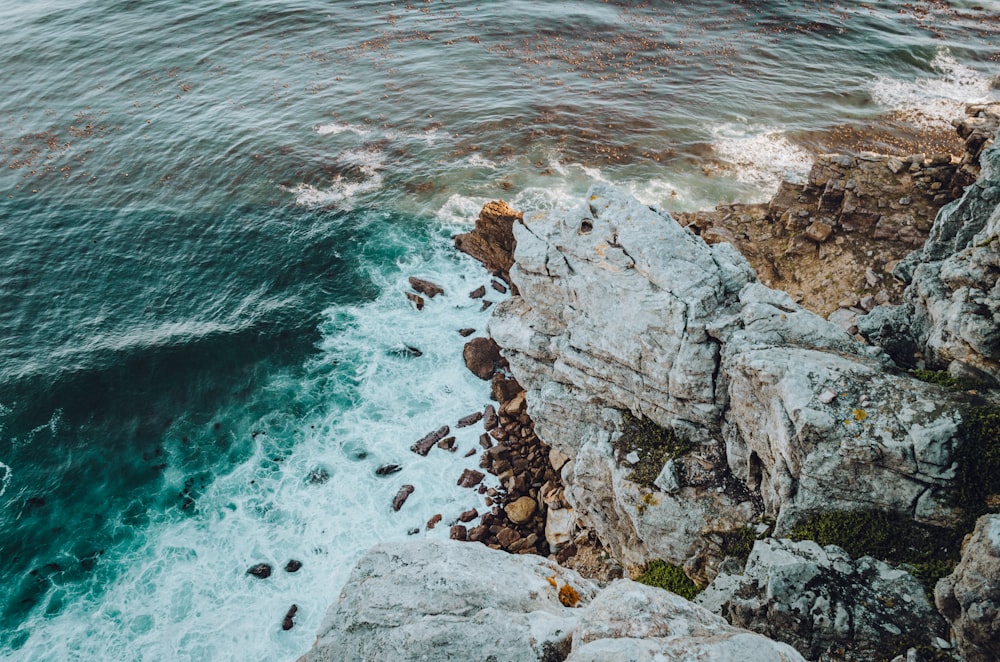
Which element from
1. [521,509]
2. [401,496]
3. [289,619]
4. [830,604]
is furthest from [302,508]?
[830,604]

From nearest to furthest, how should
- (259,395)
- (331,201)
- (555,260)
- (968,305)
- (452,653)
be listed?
(452,653)
(968,305)
(555,260)
(259,395)
(331,201)

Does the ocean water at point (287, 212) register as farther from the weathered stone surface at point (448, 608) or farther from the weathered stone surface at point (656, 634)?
the weathered stone surface at point (656, 634)

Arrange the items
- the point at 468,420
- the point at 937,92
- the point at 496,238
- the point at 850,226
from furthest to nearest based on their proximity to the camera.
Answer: the point at 937,92
the point at 496,238
the point at 850,226
the point at 468,420

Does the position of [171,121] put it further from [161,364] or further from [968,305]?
[968,305]

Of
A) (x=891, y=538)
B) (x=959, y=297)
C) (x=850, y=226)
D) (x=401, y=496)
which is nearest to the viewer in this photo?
(x=891, y=538)

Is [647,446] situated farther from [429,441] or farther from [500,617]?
[429,441]

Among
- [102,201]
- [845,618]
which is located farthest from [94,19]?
[845,618]

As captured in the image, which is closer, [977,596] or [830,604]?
[977,596]
